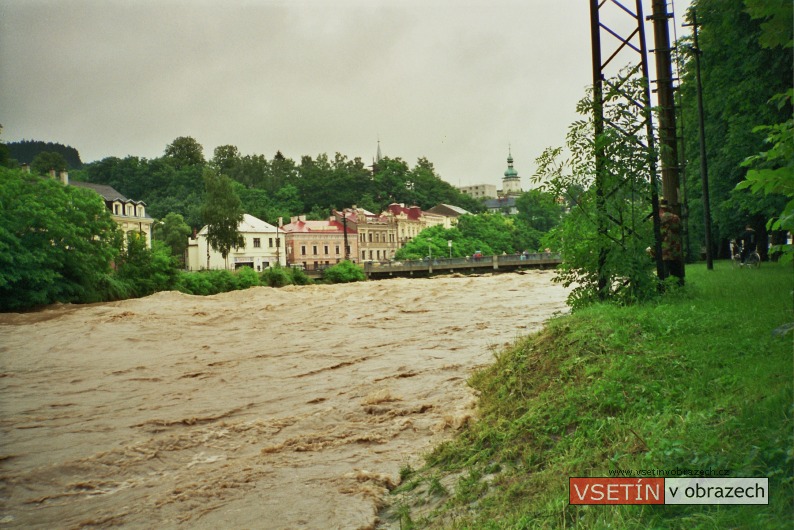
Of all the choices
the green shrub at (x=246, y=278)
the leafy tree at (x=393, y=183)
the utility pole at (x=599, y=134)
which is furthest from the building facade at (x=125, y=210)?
the leafy tree at (x=393, y=183)

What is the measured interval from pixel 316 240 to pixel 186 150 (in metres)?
38.6

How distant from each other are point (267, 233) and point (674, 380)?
8359 cm

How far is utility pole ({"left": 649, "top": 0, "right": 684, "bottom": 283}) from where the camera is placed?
10906 mm

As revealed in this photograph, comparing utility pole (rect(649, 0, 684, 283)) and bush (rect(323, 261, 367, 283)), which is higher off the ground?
utility pole (rect(649, 0, 684, 283))

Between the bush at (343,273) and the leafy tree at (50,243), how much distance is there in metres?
25.3

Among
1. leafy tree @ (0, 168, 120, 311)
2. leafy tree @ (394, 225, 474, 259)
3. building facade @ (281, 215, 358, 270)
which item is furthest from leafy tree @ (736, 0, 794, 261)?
leafy tree @ (394, 225, 474, 259)

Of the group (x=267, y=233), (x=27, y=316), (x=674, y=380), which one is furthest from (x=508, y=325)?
(x=267, y=233)

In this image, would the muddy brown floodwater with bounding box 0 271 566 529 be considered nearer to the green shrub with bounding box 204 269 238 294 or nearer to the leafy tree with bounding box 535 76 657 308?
the leafy tree with bounding box 535 76 657 308

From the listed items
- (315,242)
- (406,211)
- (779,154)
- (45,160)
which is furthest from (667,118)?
(406,211)

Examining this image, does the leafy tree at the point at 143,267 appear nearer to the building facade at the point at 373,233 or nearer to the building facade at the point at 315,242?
the building facade at the point at 315,242

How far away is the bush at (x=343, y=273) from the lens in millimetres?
59688

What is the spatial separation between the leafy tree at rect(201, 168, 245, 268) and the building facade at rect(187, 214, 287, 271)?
5.38 m

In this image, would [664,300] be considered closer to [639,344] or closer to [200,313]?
[639,344]

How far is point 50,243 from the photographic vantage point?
3219cm
